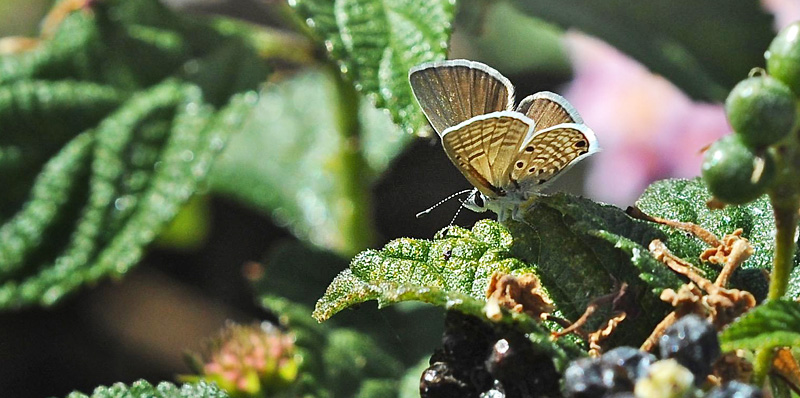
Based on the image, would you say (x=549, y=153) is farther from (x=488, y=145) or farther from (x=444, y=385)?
(x=444, y=385)

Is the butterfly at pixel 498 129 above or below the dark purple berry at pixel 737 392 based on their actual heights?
above

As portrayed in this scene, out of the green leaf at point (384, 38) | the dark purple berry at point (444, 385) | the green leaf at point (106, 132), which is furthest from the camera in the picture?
the green leaf at point (106, 132)

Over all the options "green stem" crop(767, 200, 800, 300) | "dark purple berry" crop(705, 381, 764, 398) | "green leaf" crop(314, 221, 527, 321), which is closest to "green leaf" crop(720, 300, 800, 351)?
"green stem" crop(767, 200, 800, 300)

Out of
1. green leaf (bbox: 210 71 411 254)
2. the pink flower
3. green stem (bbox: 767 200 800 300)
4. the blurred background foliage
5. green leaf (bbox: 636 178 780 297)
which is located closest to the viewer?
green stem (bbox: 767 200 800 300)

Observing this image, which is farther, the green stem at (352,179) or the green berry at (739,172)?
the green stem at (352,179)

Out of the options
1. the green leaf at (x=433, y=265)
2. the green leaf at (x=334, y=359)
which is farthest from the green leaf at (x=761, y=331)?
the green leaf at (x=334, y=359)

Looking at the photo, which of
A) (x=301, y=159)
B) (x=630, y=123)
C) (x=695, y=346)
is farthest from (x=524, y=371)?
(x=630, y=123)

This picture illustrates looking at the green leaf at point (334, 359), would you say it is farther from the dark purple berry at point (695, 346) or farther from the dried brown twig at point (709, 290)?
the dark purple berry at point (695, 346)

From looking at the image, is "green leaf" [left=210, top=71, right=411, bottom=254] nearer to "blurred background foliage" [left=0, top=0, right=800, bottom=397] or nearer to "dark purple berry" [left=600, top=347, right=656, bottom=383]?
"blurred background foliage" [left=0, top=0, right=800, bottom=397]
